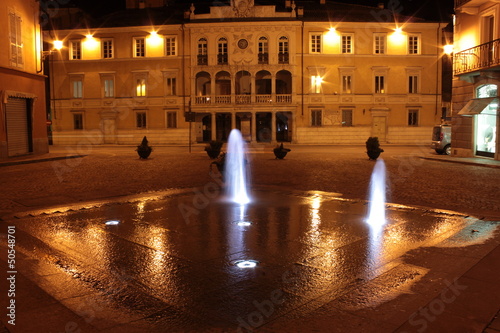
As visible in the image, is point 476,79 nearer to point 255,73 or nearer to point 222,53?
point 255,73

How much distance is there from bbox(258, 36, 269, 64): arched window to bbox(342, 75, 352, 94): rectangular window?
744 cm

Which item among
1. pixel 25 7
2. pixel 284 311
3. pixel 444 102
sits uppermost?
pixel 25 7

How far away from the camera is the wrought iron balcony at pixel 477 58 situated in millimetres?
20562

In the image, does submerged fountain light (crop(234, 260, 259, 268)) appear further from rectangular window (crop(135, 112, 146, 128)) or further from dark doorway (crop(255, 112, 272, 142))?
dark doorway (crop(255, 112, 272, 142))

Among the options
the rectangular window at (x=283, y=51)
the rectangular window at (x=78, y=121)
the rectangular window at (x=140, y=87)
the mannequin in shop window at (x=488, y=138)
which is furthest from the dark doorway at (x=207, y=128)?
the mannequin in shop window at (x=488, y=138)

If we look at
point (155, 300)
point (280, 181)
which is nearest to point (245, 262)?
point (155, 300)

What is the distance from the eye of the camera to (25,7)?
2436 centimetres

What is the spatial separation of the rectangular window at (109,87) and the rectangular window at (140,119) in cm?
313

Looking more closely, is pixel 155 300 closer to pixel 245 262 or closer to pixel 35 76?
pixel 245 262

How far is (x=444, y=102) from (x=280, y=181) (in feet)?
122

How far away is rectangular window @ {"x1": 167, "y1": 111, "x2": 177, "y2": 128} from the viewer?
143 feet

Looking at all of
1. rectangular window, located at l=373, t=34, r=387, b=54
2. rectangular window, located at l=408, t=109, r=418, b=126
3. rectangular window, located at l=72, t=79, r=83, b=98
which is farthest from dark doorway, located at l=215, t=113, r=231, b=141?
rectangular window, located at l=408, t=109, r=418, b=126

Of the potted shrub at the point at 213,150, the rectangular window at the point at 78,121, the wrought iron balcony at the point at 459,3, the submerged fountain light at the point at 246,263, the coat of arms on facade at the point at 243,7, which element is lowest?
the submerged fountain light at the point at 246,263

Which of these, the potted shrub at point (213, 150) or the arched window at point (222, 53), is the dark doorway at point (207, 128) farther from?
the potted shrub at point (213, 150)
